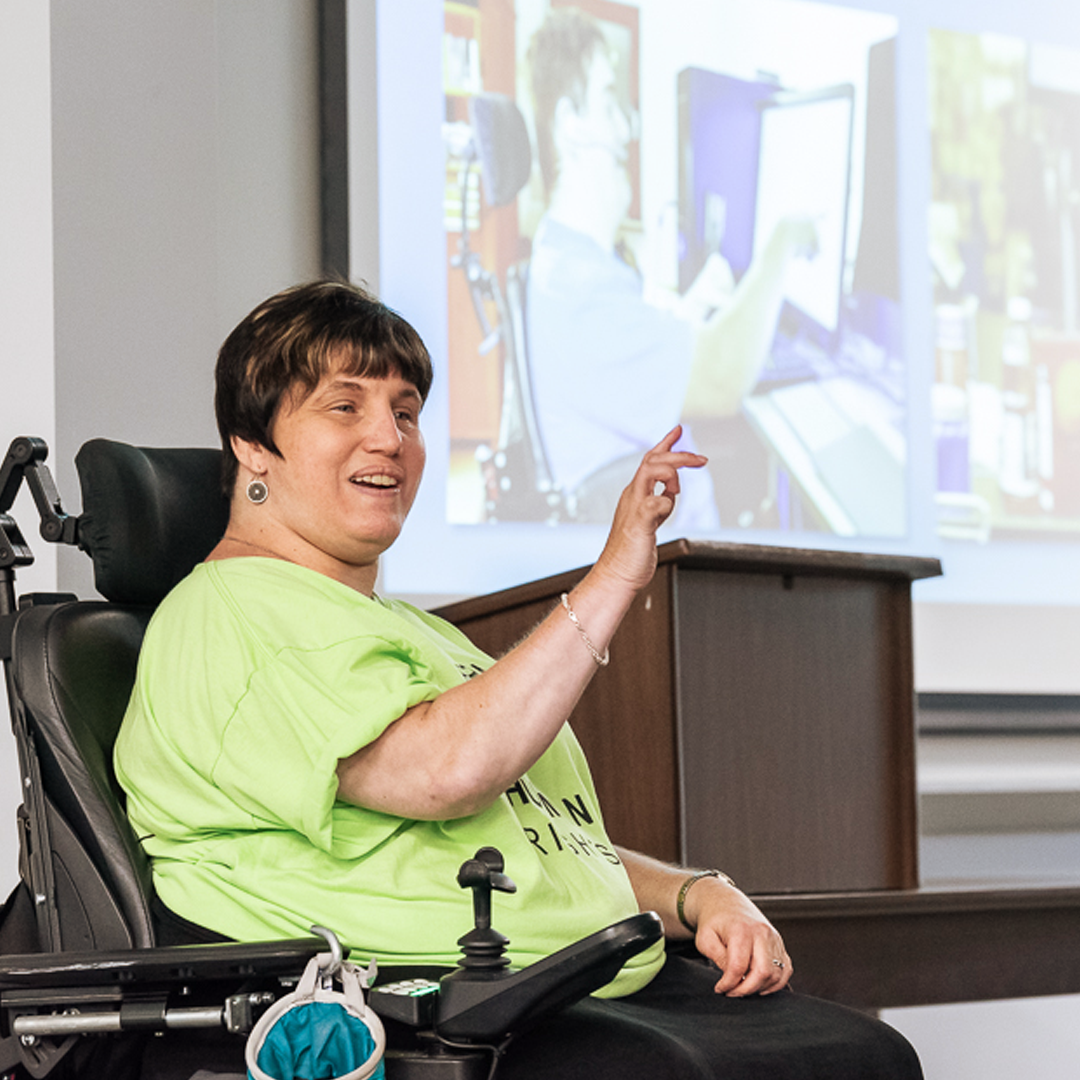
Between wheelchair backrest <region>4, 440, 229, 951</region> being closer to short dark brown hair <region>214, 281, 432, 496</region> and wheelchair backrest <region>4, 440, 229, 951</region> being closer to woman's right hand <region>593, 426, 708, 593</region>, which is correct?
short dark brown hair <region>214, 281, 432, 496</region>

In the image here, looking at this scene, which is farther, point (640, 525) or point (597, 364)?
point (597, 364)

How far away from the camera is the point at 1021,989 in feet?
6.70

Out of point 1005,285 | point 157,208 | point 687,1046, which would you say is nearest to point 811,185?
point 1005,285

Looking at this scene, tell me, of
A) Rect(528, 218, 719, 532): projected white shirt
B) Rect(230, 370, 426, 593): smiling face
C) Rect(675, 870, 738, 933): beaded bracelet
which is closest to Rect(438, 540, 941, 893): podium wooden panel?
Rect(675, 870, 738, 933): beaded bracelet

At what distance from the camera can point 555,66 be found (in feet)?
9.46

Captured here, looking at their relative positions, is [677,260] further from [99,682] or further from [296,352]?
[99,682]

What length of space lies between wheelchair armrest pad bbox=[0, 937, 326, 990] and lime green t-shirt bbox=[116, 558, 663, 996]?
0.49 feet

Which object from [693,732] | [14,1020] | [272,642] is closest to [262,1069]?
[14,1020]

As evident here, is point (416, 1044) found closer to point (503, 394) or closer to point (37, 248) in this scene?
point (37, 248)

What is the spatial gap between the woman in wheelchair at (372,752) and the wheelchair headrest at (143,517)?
3.2 inches

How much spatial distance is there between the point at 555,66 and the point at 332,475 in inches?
70.9

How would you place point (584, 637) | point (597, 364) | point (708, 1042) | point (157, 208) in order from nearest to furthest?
point (708, 1042), point (584, 637), point (157, 208), point (597, 364)

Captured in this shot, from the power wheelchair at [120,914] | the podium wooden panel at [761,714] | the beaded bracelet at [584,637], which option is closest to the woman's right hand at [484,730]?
the beaded bracelet at [584,637]

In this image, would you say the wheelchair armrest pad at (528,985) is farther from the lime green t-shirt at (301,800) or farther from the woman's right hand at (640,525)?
the woman's right hand at (640,525)
